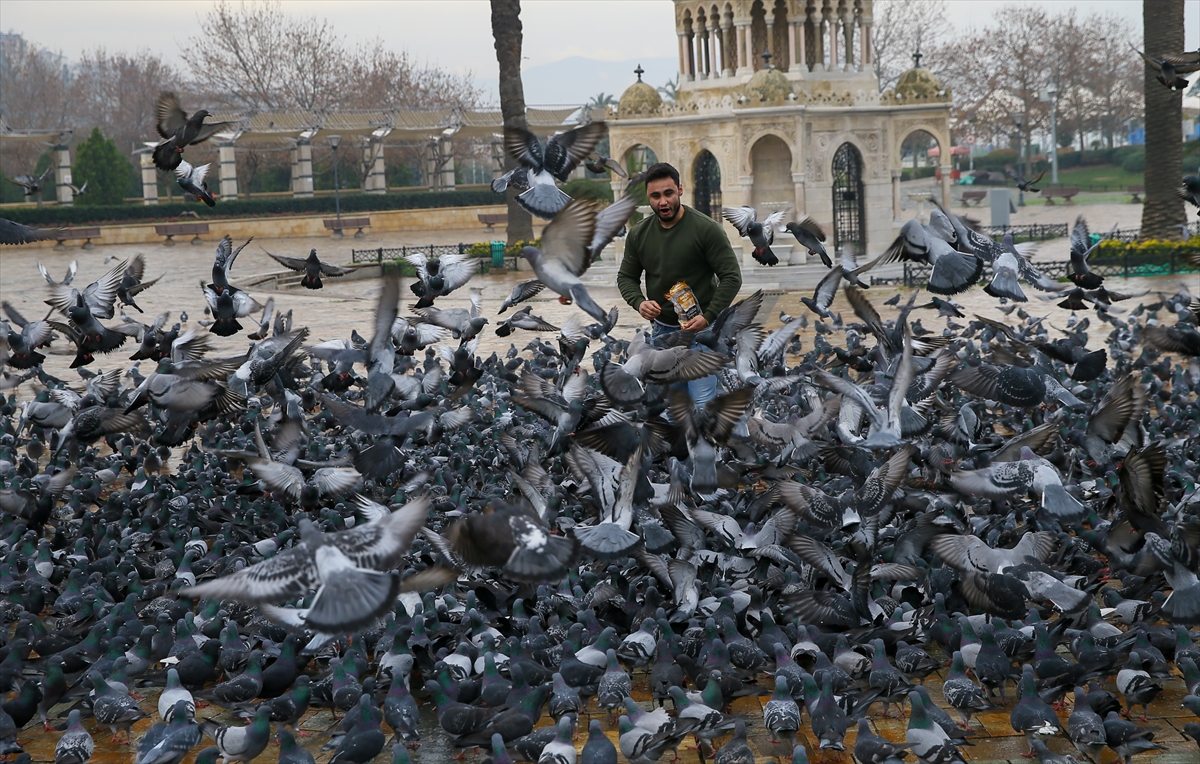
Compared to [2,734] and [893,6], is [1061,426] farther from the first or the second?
[893,6]

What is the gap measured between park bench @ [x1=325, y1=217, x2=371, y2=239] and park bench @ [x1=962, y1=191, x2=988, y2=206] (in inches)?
897

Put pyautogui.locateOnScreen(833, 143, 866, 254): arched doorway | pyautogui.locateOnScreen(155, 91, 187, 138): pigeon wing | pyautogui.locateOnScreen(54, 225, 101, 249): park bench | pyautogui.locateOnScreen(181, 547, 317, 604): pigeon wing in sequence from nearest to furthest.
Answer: pyautogui.locateOnScreen(181, 547, 317, 604): pigeon wing < pyautogui.locateOnScreen(155, 91, 187, 138): pigeon wing < pyautogui.locateOnScreen(833, 143, 866, 254): arched doorway < pyautogui.locateOnScreen(54, 225, 101, 249): park bench

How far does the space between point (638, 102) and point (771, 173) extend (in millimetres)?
3334

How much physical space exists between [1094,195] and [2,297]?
133 ft

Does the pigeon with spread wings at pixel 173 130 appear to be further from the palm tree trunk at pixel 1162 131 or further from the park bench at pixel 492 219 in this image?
the park bench at pixel 492 219

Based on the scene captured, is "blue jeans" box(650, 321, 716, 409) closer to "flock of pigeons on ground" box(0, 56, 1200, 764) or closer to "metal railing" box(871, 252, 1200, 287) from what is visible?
"flock of pigeons on ground" box(0, 56, 1200, 764)

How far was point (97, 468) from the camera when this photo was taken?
8898 mm

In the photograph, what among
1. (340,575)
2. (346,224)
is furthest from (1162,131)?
(346,224)

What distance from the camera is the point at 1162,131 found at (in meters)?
19.3

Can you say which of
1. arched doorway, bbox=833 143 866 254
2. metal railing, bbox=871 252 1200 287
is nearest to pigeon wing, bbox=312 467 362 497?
metal railing, bbox=871 252 1200 287

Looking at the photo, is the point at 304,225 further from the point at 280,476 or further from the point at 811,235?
the point at 280,476

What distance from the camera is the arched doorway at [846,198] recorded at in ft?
84.3

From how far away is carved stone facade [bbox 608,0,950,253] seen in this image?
2433 centimetres

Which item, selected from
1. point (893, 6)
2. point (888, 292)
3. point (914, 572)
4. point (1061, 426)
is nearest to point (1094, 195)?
point (893, 6)
